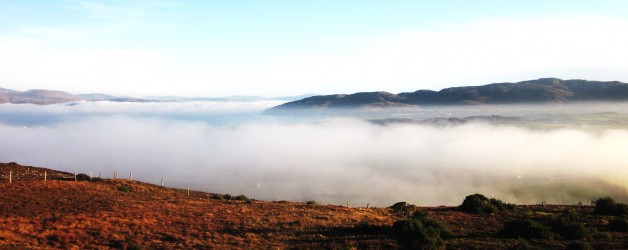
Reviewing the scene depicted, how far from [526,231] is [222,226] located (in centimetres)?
2122

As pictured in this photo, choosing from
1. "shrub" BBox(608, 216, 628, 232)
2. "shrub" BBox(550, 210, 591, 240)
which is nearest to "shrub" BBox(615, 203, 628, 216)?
"shrub" BBox(608, 216, 628, 232)

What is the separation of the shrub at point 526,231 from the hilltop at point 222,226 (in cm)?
12

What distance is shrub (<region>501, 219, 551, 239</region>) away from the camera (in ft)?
93.0

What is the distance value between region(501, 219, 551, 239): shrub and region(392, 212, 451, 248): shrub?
13.4ft

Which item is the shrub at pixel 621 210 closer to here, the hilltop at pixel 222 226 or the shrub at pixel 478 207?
the hilltop at pixel 222 226

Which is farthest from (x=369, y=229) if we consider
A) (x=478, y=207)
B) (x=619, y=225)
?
(x=619, y=225)

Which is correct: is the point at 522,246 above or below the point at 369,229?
above

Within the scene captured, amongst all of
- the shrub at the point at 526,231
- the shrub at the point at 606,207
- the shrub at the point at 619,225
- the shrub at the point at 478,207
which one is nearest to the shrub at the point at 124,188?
the shrub at the point at 478,207

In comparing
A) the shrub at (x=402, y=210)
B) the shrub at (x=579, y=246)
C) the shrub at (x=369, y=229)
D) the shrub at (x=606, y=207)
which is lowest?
the shrub at (x=402, y=210)

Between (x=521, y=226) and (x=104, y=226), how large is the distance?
2866 centimetres

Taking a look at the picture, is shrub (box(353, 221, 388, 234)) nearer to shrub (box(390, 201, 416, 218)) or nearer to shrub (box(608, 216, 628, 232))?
shrub (box(390, 201, 416, 218))

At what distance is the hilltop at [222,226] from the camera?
86.5 ft

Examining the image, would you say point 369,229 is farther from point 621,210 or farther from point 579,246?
point 621,210

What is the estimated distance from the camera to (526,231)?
28.8 metres
